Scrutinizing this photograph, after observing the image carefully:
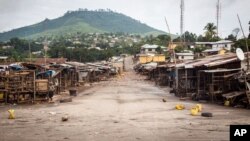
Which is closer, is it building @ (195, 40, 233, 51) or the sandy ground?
the sandy ground

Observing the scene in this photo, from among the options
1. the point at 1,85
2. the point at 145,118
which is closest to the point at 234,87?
the point at 145,118

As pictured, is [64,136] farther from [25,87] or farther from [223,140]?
[25,87]

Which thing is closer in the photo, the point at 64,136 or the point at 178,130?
the point at 64,136

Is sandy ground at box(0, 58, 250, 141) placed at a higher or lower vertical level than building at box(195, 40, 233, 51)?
lower

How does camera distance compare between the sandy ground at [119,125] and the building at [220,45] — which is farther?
the building at [220,45]

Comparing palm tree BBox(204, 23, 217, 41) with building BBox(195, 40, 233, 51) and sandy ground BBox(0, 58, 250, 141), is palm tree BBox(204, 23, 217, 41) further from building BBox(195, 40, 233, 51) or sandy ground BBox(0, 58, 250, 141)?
sandy ground BBox(0, 58, 250, 141)

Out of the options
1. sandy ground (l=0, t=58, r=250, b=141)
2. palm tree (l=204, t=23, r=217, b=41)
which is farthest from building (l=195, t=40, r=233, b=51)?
sandy ground (l=0, t=58, r=250, b=141)

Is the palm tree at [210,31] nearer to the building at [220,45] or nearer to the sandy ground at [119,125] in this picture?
the building at [220,45]

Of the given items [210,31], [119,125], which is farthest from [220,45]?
[119,125]

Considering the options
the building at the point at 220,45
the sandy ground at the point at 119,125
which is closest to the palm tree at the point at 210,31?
the building at the point at 220,45

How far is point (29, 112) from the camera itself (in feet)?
71.5

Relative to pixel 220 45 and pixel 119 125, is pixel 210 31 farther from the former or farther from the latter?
pixel 119 125

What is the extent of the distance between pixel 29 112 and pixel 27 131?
6517 mm

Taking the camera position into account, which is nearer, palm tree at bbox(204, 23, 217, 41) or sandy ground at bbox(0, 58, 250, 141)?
sandy ground at bbox(0, 58, 250, 141)
